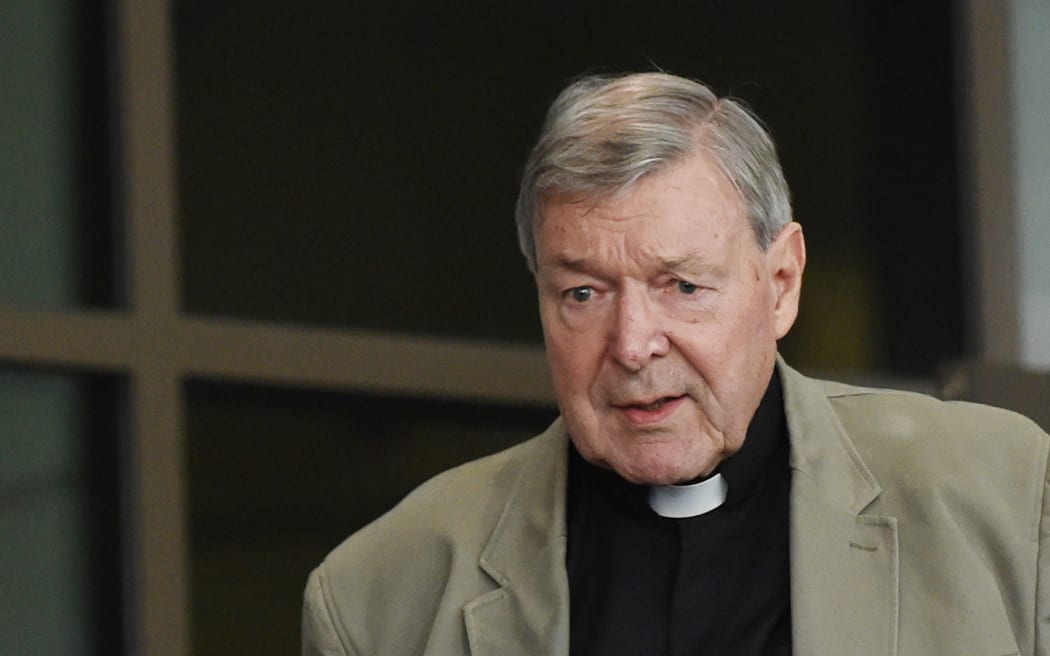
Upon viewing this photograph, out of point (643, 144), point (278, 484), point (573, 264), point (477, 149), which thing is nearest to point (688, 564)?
point (573, 264)

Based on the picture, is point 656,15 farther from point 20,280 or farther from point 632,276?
point 632,276

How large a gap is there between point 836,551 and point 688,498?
0.29 meters

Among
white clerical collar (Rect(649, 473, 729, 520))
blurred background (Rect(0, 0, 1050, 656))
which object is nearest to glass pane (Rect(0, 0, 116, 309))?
blurred background (Rect(0, 0, 1050, 656))

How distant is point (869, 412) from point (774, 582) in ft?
0.93

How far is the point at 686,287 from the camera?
253cm

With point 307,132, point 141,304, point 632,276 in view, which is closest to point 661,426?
point 632,276

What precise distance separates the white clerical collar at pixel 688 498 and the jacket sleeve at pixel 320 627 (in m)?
0.45

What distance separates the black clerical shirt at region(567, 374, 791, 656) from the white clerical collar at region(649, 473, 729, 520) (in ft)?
0.04

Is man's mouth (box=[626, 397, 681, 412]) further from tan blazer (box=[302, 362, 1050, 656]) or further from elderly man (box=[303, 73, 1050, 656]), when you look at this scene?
tan blazer (box=[302, 362, 1050, 656])

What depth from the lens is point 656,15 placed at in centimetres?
533

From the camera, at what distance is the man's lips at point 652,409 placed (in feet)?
8.36

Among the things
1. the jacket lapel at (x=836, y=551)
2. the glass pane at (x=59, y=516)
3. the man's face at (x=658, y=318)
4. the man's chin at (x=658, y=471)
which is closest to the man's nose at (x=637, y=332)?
the man's face at (x=658, y=318)

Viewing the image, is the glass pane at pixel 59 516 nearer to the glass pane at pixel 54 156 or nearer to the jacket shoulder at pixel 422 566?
the glass pane at pixel 54 156

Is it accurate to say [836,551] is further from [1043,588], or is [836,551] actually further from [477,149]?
[477,149]
